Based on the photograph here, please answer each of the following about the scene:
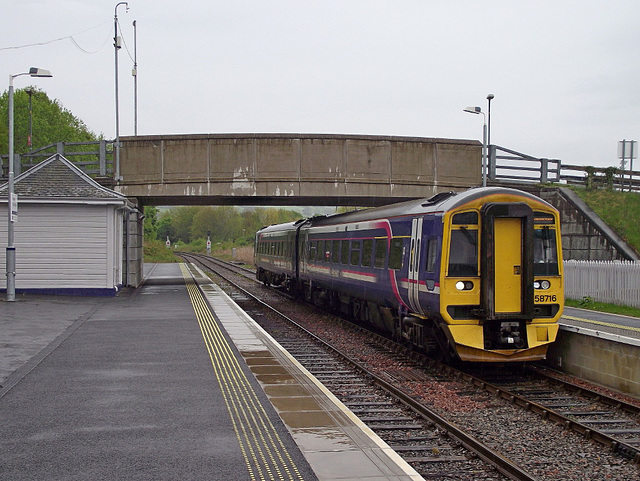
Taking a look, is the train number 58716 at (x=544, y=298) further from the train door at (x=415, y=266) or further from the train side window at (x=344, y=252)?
the train side window at (x=344, y=252)

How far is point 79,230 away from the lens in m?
24.4

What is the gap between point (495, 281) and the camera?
1169 cm

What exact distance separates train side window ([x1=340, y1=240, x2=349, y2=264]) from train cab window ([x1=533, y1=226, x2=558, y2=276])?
7373 millimetres

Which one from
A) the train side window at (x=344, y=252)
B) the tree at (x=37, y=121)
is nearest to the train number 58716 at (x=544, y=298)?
the train side window at (x=344, y=252)

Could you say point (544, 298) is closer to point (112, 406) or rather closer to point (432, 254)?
point (432, 254)

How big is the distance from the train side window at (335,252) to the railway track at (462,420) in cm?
600

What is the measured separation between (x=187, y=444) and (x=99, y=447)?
86 centimetres

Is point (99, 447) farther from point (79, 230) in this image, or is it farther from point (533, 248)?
point (79, 230)

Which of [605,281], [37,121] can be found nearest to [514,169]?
[605,281]

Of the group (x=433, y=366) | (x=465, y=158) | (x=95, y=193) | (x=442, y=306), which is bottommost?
(x=433, y=366)

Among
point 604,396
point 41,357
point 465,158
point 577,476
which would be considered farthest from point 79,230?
point 577,476

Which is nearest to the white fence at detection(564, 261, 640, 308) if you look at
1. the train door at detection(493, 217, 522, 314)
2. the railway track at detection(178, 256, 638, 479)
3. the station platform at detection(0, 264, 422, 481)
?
the railway track at detection(178, 256, 638, 479)

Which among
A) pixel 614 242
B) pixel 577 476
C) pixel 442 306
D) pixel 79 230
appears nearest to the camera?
pixel 577 476

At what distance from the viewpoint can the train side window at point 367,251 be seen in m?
16.5
